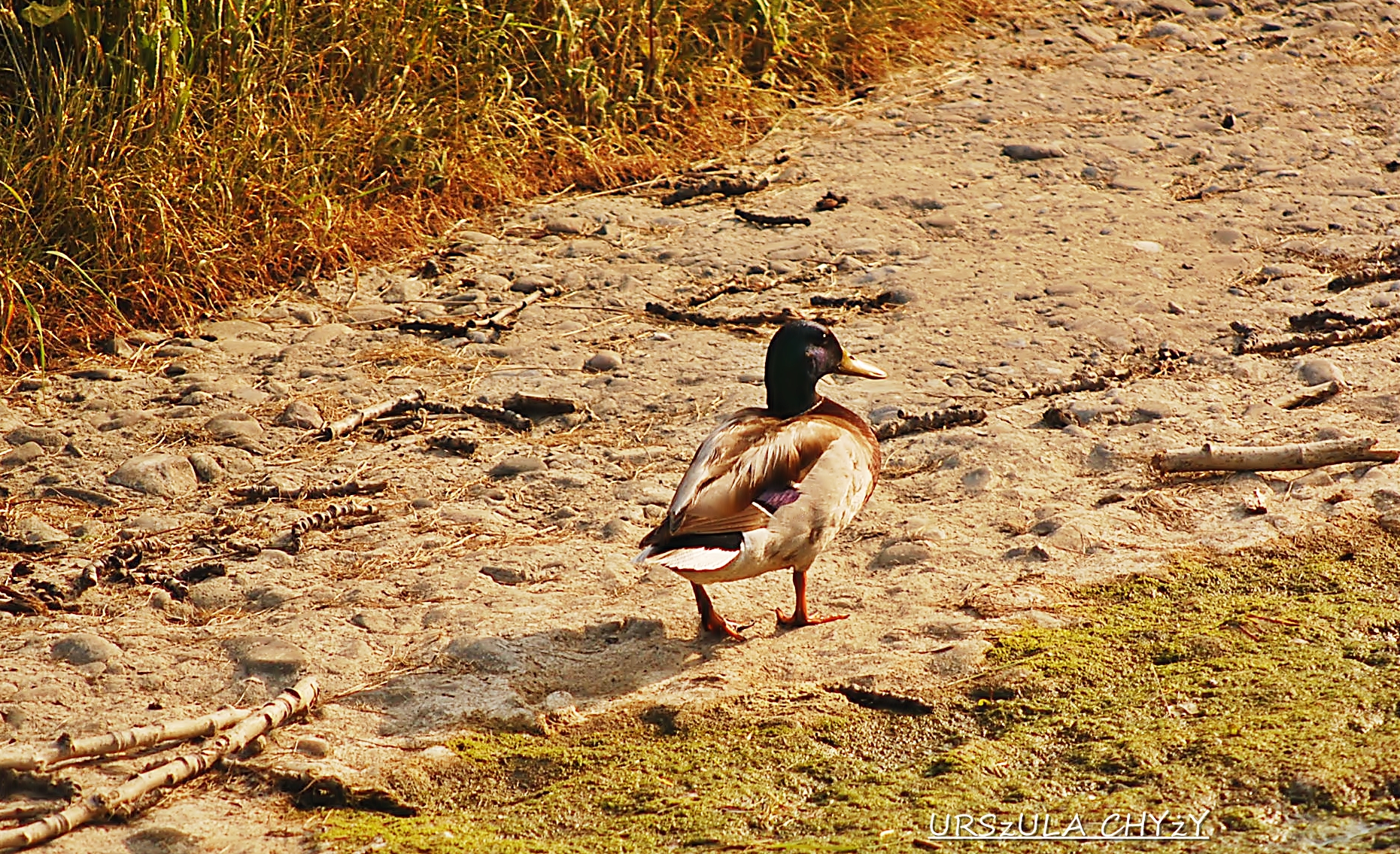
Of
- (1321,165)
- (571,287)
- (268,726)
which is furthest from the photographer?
(1321,165)

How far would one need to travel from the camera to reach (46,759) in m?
3.53

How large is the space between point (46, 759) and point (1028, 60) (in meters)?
7.01

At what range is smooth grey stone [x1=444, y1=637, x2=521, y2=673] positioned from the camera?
13.6 feet

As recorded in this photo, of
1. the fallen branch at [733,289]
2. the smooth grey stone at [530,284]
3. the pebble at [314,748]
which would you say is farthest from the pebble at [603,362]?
the pebble at [314,748]

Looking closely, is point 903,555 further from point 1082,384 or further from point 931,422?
point 1082,384

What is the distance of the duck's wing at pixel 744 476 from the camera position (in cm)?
411

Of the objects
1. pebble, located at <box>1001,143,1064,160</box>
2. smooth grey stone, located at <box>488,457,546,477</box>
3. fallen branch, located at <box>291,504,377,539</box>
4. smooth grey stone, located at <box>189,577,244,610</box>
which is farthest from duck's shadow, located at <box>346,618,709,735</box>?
pebble, located at <box>1001,143,1064,160</box>

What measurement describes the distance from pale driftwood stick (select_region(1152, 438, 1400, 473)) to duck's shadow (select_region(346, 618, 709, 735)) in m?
1.78

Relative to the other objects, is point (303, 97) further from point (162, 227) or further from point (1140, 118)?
point (1140, 118)

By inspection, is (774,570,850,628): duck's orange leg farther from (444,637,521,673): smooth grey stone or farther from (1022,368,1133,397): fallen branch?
(1022,368,1133,397): fallen branch

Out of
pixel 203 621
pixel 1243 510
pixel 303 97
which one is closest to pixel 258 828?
pixel 203 621

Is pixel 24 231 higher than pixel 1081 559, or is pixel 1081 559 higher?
pixel 24 231

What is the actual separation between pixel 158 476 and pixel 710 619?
2056mm

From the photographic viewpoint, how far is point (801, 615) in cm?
438
